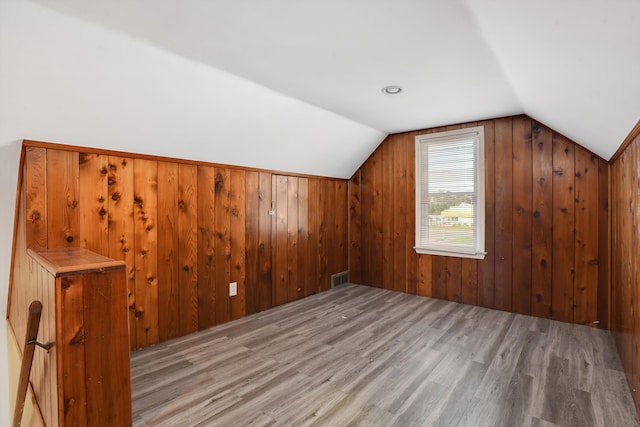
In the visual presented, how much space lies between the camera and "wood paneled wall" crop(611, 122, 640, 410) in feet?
6.10

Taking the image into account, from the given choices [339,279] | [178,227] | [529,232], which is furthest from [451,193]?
[178,227]

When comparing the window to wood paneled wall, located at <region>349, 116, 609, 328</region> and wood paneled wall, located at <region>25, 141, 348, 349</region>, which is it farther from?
wood paneled wall, located at <region>25, 141, 348, 349</region>

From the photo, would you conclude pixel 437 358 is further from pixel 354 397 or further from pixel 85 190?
pixel 85 190

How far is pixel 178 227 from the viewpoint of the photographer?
9.25 ft

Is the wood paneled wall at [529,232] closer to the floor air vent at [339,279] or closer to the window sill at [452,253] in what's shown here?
the window sill at [452,253]

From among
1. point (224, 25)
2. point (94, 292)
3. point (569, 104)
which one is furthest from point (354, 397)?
point (569, 104)

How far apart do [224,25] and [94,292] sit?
1.41 meters

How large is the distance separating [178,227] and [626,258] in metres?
3.46

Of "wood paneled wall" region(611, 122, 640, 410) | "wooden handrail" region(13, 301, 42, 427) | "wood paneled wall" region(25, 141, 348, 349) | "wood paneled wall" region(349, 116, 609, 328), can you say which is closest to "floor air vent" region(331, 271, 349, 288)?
"wood paneled wall" region(25, 141, 348, 349)

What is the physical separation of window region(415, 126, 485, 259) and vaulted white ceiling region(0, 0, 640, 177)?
0.65m

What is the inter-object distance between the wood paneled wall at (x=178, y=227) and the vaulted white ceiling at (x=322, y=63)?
0.24 metres

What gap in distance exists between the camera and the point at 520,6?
1.31m

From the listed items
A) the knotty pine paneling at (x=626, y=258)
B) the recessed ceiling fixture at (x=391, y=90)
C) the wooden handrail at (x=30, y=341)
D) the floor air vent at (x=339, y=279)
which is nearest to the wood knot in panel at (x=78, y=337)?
the wooden handrail at (x=30, y=341)

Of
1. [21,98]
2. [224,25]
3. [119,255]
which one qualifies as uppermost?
[224,25]
